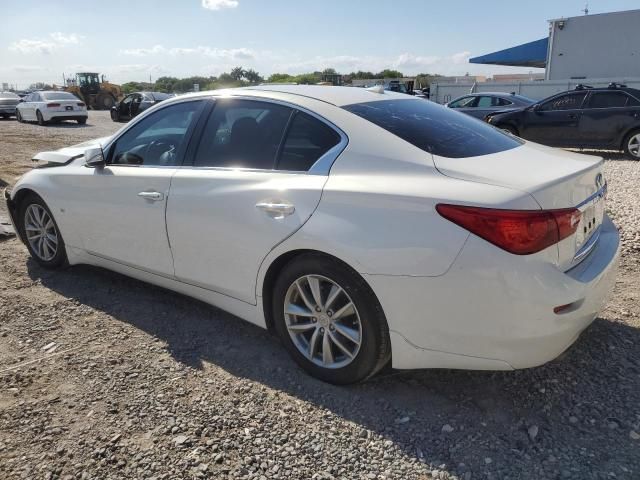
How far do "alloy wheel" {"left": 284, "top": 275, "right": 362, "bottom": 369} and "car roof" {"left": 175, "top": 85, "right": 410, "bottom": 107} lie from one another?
3.59ft

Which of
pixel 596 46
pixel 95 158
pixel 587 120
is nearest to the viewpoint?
pixel 95 158

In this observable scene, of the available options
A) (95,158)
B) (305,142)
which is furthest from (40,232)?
(305,142)

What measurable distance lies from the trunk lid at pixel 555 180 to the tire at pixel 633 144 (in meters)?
9.57

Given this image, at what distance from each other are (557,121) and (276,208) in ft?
35.8

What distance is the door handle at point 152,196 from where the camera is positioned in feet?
11.2

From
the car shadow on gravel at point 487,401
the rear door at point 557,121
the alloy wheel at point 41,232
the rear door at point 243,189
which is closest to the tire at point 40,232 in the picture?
the alloy wheel at point 41,232

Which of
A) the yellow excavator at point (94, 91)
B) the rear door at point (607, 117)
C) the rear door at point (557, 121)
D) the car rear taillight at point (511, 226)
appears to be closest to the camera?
the car rear taillight at point (511, 226)

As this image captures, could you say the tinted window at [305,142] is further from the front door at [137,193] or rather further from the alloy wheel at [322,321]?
the front door at [137,193]

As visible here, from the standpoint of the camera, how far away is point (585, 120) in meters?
11.5

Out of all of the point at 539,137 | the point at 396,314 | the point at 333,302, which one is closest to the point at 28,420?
the point at 333,302

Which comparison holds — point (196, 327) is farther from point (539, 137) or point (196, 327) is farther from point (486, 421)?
point (539, 137)

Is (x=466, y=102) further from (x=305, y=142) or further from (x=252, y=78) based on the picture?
(x=252, y=78)

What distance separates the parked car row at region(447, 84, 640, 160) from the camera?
11025 millimetres

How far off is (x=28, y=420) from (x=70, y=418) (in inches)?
8.3
